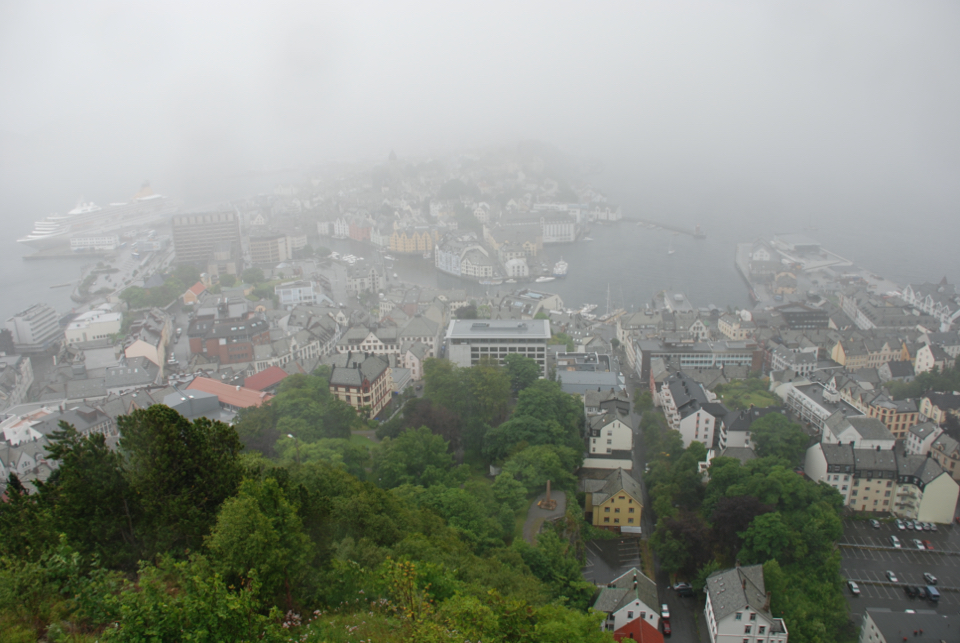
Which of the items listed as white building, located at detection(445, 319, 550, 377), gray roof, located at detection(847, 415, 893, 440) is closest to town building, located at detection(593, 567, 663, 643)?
gray roof, located at detection(847, 415, 893, 440)

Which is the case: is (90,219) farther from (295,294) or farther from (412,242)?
(295,294)

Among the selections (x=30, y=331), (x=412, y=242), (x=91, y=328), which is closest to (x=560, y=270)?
(x=412, y=242)

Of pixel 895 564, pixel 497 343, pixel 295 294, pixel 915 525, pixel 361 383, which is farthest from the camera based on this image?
pixel 295 294

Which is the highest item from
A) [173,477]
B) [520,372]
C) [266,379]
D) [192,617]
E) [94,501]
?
[192,617]

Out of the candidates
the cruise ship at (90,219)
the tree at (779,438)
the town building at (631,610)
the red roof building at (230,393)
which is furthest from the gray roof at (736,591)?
the cruise ship at (90,219)

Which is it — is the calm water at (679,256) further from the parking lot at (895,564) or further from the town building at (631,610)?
the town building at (631,610)

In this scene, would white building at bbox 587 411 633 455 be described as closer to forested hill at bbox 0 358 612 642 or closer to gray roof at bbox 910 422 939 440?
forested hill at bbox 0 358 612 642
